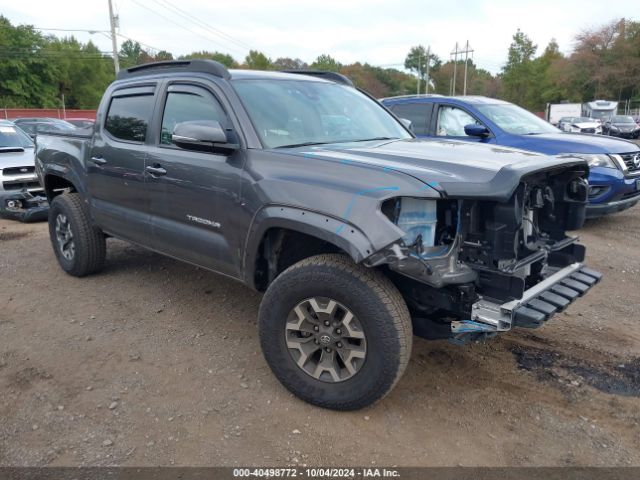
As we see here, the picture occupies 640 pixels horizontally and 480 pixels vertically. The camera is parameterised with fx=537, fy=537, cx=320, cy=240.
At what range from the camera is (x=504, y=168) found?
2.74 metres

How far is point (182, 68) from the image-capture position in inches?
159

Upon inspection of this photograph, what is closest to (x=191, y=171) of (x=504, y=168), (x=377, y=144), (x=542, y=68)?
(x=377, y=144)

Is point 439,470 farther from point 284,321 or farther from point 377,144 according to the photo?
point 377,144

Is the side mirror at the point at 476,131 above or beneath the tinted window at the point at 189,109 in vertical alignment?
beneath

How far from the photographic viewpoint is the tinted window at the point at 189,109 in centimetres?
368

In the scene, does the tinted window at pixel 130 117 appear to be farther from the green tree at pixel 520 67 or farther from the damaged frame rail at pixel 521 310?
the green tree at pixel 520 67

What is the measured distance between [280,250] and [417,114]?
5.14 metres

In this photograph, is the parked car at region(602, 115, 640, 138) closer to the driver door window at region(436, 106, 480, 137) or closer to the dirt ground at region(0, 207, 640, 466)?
the driver door window at region(436, 106, 480, 137)

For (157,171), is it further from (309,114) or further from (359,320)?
(359,320)

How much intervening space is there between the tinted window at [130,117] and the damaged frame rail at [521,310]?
286 cm

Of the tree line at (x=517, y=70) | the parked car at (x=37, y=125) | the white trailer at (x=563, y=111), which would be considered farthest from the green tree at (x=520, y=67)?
the parked car at (x=37, y=125)

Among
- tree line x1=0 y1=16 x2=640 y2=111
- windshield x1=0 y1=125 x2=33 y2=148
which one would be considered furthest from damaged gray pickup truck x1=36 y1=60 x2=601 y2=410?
tree line x1=0 y1=16 x2=640 y2=111

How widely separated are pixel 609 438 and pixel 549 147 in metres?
4.91

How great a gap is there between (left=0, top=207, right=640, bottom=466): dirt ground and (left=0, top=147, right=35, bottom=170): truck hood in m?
4.43
